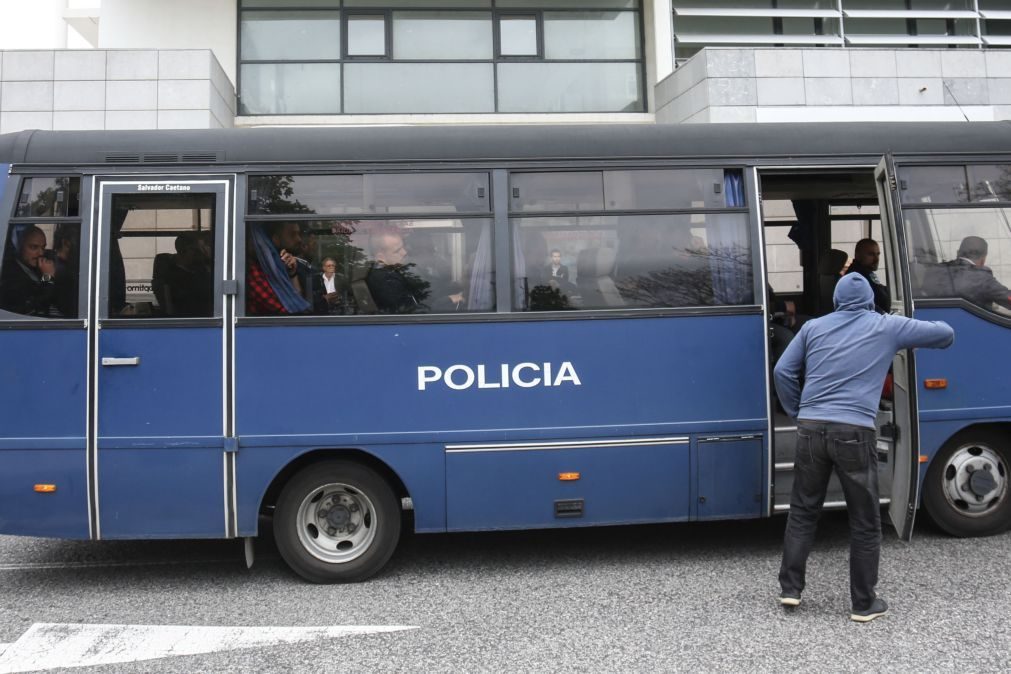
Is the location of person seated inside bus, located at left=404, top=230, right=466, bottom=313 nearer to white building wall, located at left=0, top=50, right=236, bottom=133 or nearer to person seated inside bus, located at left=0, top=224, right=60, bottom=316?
person seated inside bus, located at left=0, top=224, right=60, bottom=316

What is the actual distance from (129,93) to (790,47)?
36.3 feet

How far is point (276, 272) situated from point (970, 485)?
199 inches

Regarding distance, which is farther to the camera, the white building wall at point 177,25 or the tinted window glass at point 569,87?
the tinted window glass at point 569,87

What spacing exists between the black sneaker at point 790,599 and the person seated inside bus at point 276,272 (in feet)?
11.2

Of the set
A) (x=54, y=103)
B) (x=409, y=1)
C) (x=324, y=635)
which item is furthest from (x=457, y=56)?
(x=324, y=635)

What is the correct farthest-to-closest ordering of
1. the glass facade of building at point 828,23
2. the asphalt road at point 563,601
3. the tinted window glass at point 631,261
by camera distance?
the glass facade of building at point 828,23, the tinted window glass at point 631,261, the asphalt road at point 563,601

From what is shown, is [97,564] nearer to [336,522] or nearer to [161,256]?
[336,522]

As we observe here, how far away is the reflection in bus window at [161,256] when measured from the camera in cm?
537

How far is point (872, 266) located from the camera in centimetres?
682

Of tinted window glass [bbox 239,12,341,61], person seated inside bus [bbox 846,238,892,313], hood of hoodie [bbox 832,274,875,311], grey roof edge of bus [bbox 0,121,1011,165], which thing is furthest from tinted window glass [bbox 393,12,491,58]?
hood of hoodie [bbox 832,274,875,311]

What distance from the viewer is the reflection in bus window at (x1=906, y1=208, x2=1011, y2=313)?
5859 millimetres

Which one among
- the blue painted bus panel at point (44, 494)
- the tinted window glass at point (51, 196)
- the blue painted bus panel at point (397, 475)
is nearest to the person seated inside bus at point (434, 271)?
the blue painted bus panel at point (397, 475)

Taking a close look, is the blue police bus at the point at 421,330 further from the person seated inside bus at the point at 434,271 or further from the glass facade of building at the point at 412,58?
the glass facade of building at the point at 412,58

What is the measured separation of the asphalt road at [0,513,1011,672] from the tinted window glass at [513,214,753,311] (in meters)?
1.85
